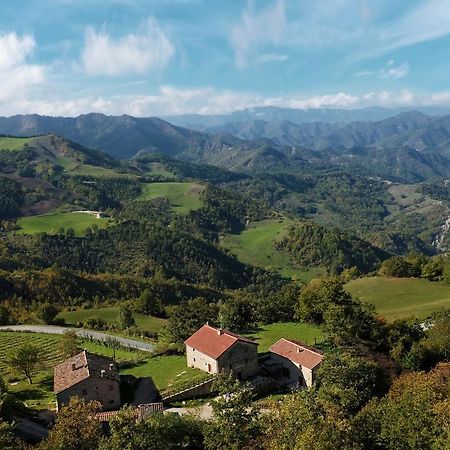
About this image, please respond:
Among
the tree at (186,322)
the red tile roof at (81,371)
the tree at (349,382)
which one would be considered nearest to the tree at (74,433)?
the red tile roof at (81,371)

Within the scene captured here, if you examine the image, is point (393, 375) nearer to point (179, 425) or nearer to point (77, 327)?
point (179, 425)

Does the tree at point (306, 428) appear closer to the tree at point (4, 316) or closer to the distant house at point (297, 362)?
the distant house at point (297, 362)

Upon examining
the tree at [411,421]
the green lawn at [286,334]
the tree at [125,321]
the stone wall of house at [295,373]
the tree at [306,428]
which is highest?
the tree at [306,428]

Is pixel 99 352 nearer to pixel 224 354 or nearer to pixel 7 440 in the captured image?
pixel 224 354

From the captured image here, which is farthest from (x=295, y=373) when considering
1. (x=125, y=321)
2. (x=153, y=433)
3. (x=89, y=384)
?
(x=125, y=321)

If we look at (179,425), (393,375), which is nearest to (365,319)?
(393,375)

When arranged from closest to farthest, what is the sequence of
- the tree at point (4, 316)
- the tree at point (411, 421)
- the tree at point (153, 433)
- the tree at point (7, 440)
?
the tree at point (153, 433) → the tree at point (7, 440) → the tree at point (411, 421) → the tree at point (4, 316)
